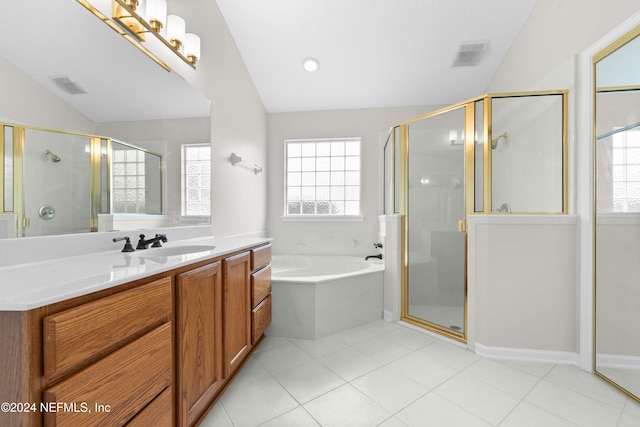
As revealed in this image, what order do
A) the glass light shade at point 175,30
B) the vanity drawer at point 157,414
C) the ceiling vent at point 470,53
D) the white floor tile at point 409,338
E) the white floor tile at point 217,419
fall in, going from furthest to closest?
1. the ceiling vent at point 470,53
2. the white floor tile at point 409,338
3. the glass light shade at point 175,30
4. the white floor tile at point 217,419
5. the vanity drawer at point 157,414

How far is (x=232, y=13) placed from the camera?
8.30 ft

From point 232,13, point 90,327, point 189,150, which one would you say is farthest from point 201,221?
point 232,13

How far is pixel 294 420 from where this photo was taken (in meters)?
1.31

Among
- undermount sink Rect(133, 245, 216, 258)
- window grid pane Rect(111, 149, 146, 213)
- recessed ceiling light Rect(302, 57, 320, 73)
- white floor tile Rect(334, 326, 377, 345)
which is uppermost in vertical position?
recessed ceiling light Rect(302, 57, 320, 73)

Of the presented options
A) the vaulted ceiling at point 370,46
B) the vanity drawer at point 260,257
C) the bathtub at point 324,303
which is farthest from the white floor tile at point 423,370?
the vaulted ceiling at point 370,46

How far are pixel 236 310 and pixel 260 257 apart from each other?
0.43m

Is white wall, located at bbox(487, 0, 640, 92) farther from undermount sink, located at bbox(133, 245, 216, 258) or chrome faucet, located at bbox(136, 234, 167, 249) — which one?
chrome faucet, located at bbox(136, 234, 167, 249)

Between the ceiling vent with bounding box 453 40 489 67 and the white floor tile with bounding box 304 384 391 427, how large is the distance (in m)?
3.18

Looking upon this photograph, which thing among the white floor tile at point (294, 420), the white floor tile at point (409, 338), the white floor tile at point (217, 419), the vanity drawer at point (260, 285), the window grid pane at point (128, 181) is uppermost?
the window grid pane at point (128, 181)

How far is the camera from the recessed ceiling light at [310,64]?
293 cm

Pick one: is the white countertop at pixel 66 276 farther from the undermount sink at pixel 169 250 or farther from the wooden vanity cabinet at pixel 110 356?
the undermount sink at pixel 169 250

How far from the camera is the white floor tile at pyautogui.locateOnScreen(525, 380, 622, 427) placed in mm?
1321

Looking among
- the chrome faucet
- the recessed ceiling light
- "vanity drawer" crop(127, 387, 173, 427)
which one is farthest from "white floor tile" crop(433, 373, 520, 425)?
the recessed ceiling light

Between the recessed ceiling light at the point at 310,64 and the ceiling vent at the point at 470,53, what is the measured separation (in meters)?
1.46
